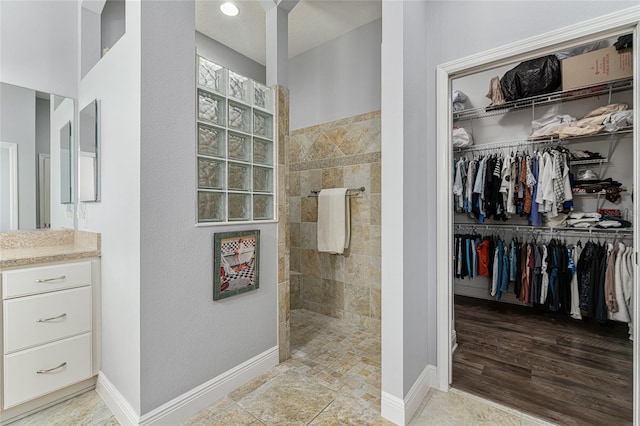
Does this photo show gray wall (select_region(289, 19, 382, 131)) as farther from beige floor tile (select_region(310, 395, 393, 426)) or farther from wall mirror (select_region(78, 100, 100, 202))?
beige floor tile (select_region(310, 395, 393, 426))

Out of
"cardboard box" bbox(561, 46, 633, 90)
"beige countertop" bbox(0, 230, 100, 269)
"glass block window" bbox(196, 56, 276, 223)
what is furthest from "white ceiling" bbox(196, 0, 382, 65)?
"beige countertop" bbox(0, 230, 100, 269)

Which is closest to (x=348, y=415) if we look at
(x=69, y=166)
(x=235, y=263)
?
(x=235, y=263)

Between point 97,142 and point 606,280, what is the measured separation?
435cm

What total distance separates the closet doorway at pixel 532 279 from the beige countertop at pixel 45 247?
226 centimetres

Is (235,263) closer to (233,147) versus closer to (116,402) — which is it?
(233,147)

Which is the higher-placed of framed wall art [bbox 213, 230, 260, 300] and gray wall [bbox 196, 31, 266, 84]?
gray wall [bbox 196, 31, 266, 84]

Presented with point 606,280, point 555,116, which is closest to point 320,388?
point 606,280

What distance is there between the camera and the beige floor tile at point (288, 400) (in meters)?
1.60

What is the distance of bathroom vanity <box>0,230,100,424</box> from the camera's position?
1.54 m

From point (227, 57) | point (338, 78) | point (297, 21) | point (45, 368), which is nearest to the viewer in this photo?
point (45, 368)

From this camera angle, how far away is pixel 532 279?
10.6 ft

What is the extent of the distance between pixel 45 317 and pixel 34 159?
46.6 inches

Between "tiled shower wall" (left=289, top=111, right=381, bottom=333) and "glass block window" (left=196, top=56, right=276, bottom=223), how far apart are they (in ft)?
3.61

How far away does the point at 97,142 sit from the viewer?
1791 mm
